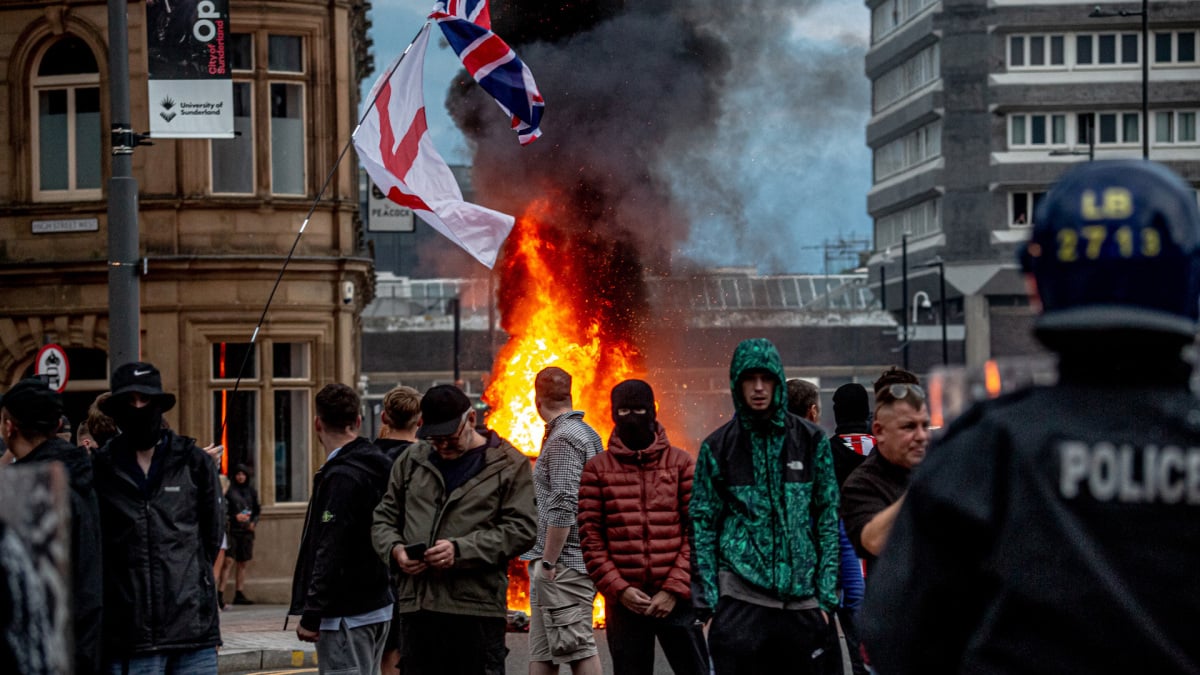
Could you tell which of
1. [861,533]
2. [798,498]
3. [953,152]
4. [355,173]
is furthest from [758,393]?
[953,152]

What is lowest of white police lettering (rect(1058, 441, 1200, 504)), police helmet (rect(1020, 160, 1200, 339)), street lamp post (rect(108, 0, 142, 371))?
white police lettering (rect(1058, 441, 1200, 504))

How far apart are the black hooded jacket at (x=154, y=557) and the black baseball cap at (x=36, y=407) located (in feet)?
1.26

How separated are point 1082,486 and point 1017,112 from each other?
7541cm

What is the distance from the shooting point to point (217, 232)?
2195 centimetres

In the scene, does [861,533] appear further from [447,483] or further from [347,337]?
[347,337]

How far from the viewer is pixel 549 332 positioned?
20594mm

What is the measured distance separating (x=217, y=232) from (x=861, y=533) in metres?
17.3

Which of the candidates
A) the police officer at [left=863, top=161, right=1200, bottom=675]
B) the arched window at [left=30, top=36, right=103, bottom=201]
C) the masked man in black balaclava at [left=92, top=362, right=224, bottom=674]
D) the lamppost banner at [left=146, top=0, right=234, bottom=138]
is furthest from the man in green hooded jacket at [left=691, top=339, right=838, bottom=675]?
Answer: the arched window at [left=30, top=36, right=103, bottom=201]

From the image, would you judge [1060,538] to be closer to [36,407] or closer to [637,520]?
[36,407]

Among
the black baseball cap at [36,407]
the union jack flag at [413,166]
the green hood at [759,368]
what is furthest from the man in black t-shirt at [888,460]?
the union jack flag at [413,166]

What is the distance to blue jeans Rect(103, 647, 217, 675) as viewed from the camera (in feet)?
22.7

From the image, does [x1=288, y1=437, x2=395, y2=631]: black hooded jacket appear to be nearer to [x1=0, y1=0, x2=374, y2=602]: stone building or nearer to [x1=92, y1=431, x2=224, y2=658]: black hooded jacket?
[x1=92, y1=431, x2=224, y2=658]: black hooded jacket

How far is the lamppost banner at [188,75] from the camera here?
15656 mm

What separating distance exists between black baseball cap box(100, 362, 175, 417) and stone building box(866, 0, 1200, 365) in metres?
66.5
